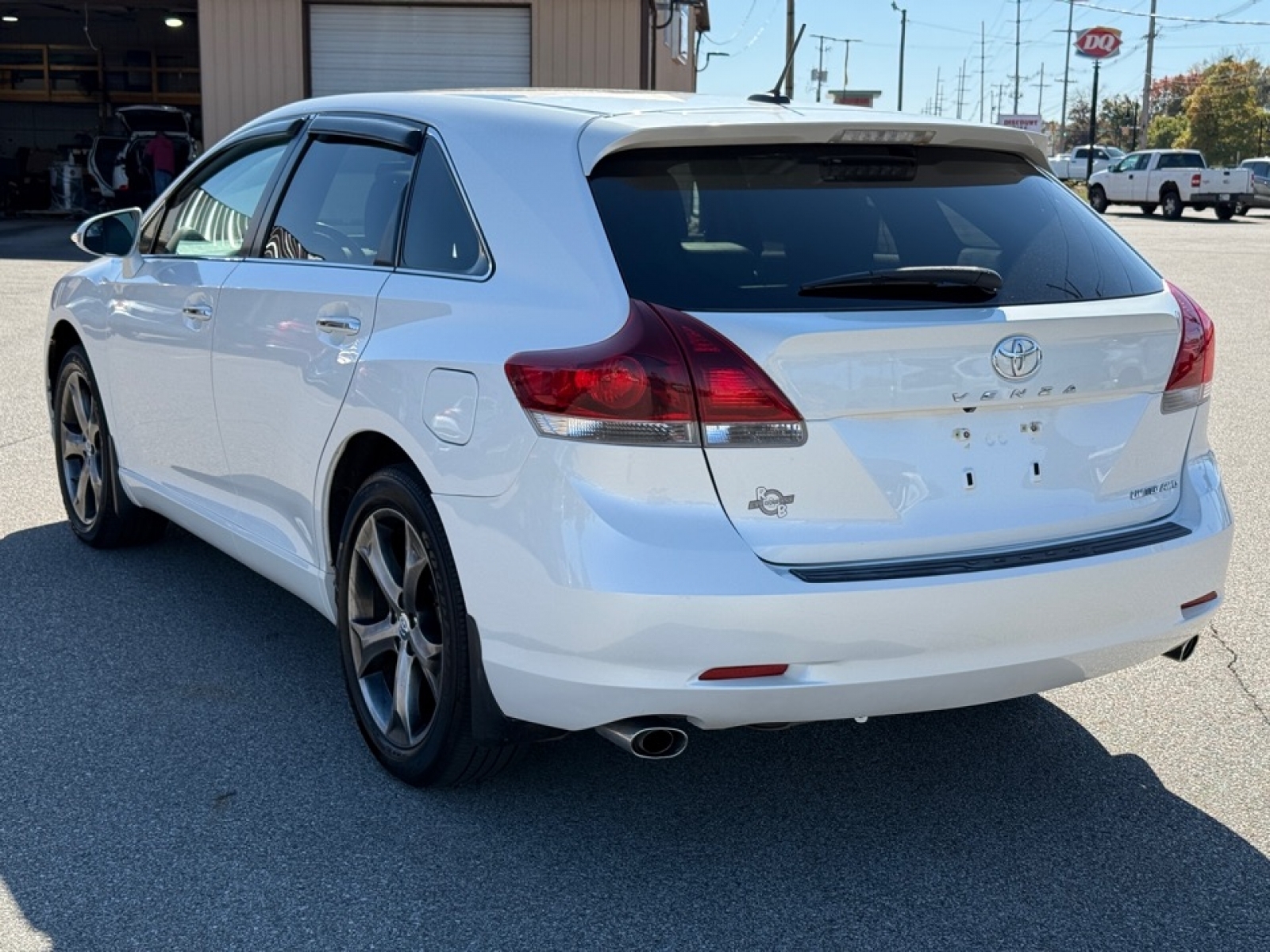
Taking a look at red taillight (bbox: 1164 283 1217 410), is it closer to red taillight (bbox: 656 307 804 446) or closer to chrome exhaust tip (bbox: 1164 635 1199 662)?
chrome exhaust tip (bbox: 1164 635 1199 662)

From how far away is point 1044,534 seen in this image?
11.3ft

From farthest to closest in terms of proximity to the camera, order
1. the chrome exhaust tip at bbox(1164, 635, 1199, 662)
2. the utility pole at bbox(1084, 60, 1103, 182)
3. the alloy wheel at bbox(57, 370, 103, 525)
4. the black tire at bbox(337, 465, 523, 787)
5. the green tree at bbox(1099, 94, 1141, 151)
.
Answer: the green tree at bbox(1099, 94, 1141, 151) < the utility pole at bbox(1084, 60, 1103, 182) < the alloy wheel at bbox(57, 370, 103, 525) < the chrome exhaust tip at bbox(1164, 635, 1199, 662) < the black tire at bbox(337, 465, 523, 787)

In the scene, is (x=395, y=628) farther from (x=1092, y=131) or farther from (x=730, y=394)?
(x=1092, y=131)

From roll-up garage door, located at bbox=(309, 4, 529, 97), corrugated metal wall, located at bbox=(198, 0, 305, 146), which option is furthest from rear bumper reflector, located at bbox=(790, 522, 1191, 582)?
corrugated metal wall, located at bbox=(198, 0, 305, 146)

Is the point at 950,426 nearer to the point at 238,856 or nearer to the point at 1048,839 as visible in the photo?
the point at 1048,839

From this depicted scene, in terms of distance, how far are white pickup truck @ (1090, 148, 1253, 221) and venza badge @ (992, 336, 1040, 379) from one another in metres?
39.2

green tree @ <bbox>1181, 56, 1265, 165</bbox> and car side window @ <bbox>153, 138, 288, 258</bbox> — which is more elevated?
green tree @ <bbox>1181, 56, 1265, 165</bbox>

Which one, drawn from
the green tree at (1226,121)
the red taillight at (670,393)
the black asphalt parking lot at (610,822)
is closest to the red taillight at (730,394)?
the red taillight at (670,393)

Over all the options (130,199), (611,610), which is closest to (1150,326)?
(611,610)

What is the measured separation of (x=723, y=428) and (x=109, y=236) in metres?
3.36

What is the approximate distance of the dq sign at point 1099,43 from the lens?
7869 cm

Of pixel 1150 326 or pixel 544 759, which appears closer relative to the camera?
pixel 1150 326

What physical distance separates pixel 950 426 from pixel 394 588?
1.45 meters

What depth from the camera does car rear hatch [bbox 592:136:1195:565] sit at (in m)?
3.22
